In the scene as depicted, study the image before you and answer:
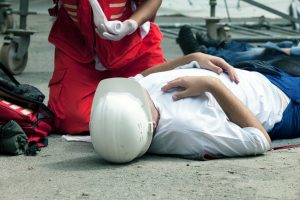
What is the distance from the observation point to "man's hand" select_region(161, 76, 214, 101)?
125 inches

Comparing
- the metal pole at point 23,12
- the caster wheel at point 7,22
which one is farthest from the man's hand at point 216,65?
the caster wheel at point 7,22

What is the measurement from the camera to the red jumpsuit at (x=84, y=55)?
382 cm

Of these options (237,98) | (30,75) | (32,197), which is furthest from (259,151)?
(30,75)

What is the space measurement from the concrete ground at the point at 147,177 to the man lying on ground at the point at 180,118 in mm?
54

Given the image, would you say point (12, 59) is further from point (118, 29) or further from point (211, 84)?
point (211, 84)

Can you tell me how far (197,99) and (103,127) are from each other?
17.1 inches

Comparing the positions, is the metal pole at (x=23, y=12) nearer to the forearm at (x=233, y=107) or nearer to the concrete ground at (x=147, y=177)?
the concrete ground at (x=147, y=177)

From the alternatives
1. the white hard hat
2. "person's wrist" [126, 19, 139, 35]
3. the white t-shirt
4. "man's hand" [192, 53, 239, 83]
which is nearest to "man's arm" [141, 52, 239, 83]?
"man's hand" [192, 53, 239, 83]

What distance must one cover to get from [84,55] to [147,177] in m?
1.23

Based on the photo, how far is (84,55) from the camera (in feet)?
12.9

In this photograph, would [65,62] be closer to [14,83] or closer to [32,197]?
[14,83]

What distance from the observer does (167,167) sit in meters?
2.97

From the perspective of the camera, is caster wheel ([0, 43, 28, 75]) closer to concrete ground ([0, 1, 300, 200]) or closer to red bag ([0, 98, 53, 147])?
red bag ([0, 98, 53, 147])

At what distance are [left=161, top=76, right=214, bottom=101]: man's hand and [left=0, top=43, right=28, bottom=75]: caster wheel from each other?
2373 mm
